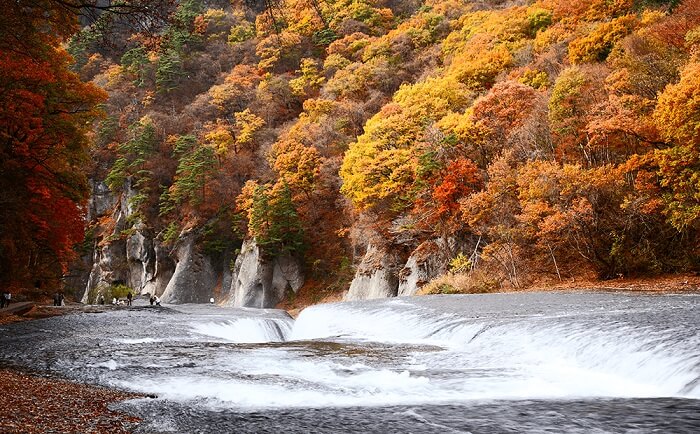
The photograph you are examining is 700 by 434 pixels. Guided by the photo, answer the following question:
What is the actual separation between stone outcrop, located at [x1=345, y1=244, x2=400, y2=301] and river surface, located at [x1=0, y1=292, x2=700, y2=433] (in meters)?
17.9

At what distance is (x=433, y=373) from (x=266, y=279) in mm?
36100

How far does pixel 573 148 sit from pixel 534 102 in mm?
4194

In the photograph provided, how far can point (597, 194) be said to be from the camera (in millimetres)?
20375

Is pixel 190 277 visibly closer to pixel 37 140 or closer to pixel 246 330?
pixel 246 330

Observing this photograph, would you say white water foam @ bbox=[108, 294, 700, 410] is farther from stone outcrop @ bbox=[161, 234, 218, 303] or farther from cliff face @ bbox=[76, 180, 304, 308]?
stone outcrop @ bbox=[161, 234, 218, 303]

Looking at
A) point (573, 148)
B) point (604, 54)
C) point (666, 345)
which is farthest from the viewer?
point (604, 54)

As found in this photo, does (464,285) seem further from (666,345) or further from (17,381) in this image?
(17,381)

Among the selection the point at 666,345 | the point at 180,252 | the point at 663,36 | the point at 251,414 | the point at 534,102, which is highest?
the point at 663,36

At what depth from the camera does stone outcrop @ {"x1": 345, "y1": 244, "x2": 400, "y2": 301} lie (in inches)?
1241

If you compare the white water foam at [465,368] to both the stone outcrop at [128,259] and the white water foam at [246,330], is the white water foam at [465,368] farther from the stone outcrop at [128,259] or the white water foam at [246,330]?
the stone outcrop at [128,259]

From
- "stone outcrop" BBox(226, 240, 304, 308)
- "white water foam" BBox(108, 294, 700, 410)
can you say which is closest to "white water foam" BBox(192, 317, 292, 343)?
"white water foam" BBox(108, 294, 700, 410)

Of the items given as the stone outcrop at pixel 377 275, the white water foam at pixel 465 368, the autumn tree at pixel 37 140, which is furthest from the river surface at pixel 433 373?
the stone outcrop at pixel 377 275

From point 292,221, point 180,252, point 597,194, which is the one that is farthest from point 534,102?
point 180,252

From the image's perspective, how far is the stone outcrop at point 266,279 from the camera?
4231cm
